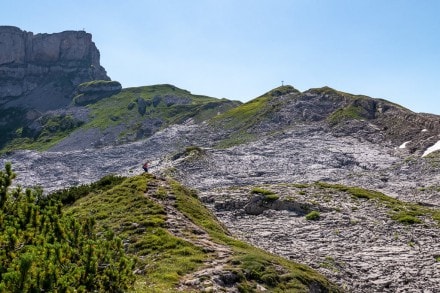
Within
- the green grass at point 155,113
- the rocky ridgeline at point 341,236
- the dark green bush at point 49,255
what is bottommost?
the rocky ridgeline at point 341,236

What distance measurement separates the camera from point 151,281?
1809 cm

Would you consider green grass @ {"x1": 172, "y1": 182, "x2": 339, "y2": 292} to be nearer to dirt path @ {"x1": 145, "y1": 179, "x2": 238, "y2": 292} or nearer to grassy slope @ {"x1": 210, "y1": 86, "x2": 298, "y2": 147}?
dirt path @ {"x1": 145, "y1": 179, "x2": 238, "y2": 292}

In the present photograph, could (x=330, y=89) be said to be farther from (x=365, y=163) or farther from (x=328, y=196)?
(x=328, y=196)

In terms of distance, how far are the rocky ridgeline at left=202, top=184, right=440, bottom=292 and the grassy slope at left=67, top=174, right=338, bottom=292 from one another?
Result: 3940 mm

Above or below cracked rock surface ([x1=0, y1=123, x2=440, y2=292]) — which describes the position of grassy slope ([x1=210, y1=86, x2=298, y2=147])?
above

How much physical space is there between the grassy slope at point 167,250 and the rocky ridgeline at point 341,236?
3.94 meters

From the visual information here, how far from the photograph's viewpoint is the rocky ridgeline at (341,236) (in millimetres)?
25469

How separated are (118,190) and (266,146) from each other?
52806 millimetres

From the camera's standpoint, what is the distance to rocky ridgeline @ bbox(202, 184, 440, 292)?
83.6ft

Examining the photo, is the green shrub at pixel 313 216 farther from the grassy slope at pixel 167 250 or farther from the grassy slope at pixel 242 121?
the grassy slope at pixel 242 121

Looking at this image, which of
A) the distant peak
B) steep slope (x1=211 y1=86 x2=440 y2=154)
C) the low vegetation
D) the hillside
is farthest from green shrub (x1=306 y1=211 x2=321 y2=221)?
the distant peak

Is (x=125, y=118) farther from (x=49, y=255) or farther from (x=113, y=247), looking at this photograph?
(x=49, y=255)

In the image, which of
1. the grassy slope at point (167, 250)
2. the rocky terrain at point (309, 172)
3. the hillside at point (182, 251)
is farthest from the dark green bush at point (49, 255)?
the rocky terrain at point (309, 172)

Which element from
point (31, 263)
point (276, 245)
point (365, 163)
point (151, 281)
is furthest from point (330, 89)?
point (31, 263)
